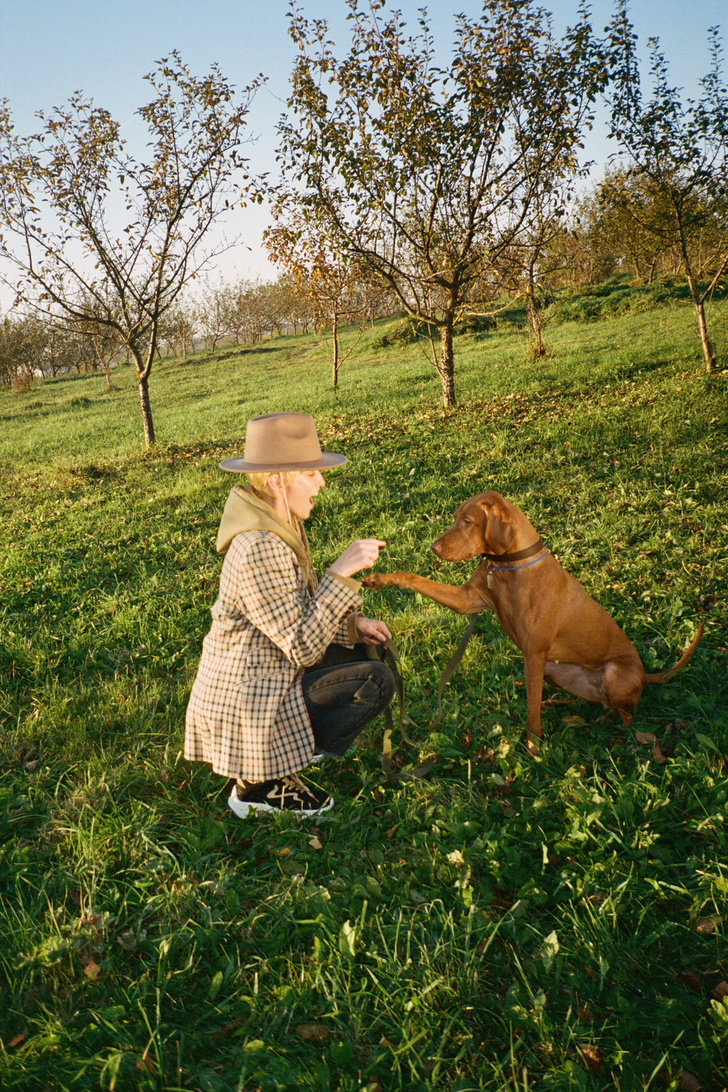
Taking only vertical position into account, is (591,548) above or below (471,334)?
below

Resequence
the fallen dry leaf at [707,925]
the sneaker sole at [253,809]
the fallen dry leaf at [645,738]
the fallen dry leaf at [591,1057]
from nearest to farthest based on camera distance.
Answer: the fallen dry leaf at [591,1057] → the fallen dry leaf at [707,925] → the sneaker sole at [253,809] → the fallen dry leaf at [645,738]

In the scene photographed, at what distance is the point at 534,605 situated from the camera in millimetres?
3305

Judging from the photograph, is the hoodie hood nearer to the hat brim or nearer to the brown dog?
the hat brim

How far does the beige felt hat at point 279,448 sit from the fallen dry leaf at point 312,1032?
218 centimetres

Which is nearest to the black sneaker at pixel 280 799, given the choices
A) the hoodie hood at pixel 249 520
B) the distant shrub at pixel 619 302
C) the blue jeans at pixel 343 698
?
the blue jeans at pixel 343 698

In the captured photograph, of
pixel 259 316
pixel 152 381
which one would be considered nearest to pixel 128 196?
pixel 152 381

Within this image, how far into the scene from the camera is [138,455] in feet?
43.1

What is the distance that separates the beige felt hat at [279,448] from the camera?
9.87 ft

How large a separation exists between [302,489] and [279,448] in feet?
0.77

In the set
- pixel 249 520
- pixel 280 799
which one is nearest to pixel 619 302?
pixel 249 520

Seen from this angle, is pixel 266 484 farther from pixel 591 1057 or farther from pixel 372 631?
pixel 591 1057

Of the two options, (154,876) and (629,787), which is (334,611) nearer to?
(154,876)

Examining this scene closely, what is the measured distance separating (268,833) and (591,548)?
4.02 meters

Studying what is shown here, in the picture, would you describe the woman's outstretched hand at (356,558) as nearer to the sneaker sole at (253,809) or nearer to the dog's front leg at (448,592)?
the dog's front leg at (448,592)
